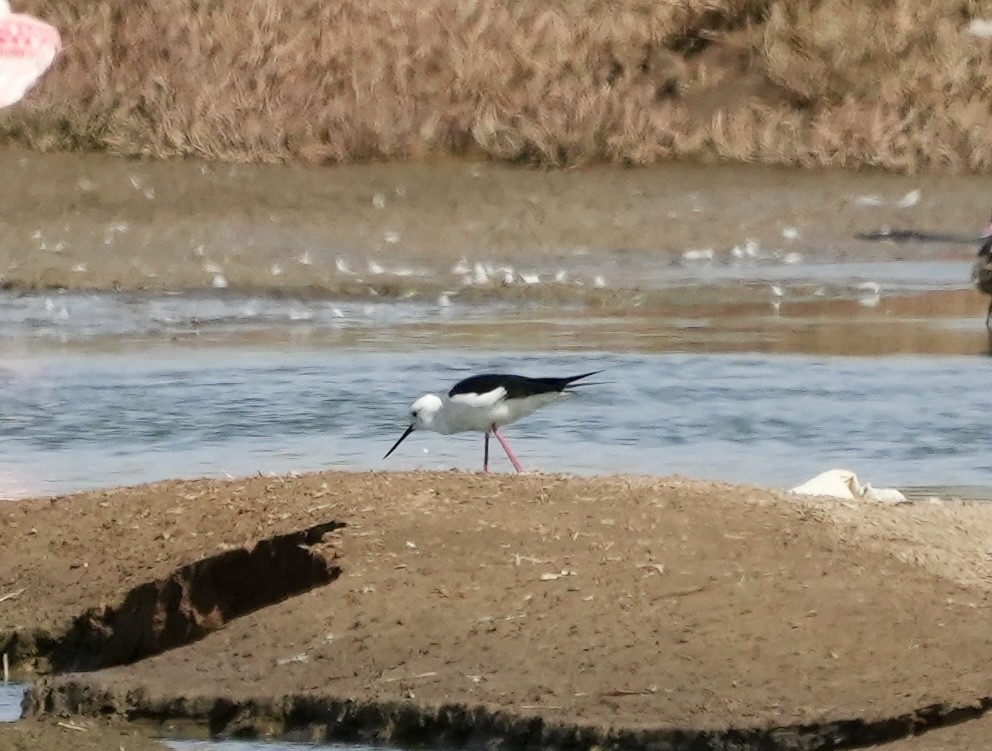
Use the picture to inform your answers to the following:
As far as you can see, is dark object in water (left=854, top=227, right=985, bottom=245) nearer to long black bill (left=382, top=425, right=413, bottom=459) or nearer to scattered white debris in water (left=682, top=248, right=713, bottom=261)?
scattered white debris in water (left=682, top=248, right=713, bottom=261)

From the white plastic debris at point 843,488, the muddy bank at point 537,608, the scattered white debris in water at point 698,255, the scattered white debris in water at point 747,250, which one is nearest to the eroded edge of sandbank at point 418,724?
the muddy bank at point 537,608

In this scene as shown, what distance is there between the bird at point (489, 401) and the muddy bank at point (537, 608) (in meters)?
0.95

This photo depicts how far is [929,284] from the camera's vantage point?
53.4 feet

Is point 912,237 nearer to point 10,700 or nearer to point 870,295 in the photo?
point 870,295

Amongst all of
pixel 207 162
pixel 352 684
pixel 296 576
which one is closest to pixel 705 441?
pixel 296 576

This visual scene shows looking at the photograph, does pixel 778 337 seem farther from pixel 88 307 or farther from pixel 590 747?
pixel 590 747

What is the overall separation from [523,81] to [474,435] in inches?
390

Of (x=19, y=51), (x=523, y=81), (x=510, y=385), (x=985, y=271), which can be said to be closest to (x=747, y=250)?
(x=985, y=271)

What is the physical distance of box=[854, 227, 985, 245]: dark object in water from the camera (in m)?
17.9

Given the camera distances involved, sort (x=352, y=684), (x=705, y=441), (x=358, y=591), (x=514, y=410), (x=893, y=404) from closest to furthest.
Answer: (x=352, y=684) → (x=358, y=591) → (x=514, y=410) → (x=705, y=441) → (x=893, y=404)

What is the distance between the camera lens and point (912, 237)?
17.9 metres

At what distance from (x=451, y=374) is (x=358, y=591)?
17.6ft

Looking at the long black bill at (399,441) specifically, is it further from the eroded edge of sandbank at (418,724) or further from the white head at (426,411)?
the eroded edge of sandbank at (418,724)

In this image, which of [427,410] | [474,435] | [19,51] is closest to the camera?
[19,51]
